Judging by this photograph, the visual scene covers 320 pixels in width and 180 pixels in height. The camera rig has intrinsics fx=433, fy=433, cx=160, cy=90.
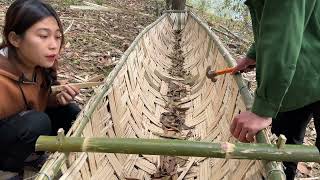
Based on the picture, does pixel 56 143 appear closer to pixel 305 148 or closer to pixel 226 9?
pixel 305 148

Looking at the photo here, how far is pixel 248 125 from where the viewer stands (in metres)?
1.89

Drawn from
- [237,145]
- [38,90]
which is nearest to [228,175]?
[237,145]

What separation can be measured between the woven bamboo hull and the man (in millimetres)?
301

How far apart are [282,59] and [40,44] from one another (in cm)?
142

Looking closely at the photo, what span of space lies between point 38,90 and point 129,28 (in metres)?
5.99

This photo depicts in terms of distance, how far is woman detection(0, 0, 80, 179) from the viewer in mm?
2436

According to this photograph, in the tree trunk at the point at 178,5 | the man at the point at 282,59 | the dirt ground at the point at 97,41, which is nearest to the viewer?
the man at the point at 282,59

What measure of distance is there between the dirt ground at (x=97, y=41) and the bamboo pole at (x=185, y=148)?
6.27ft

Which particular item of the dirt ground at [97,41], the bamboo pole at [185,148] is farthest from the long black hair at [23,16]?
the dirt ground at [97,41]

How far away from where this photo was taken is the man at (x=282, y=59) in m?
1.68

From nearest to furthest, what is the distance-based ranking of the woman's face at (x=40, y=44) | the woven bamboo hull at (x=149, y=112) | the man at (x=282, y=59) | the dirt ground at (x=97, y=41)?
the man at (x=282, y=59) < the woven bamboo hull at (x=149, y=112) < the woman's face at (x=40, y=44) < the dirt ground at (x=97, y=41)

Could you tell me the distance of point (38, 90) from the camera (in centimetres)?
273

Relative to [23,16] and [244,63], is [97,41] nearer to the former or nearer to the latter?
[244,63]

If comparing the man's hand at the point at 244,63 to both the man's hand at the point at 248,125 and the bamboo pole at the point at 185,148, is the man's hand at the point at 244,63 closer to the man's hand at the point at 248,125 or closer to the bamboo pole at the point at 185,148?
the man's hand at the point at 248,125
